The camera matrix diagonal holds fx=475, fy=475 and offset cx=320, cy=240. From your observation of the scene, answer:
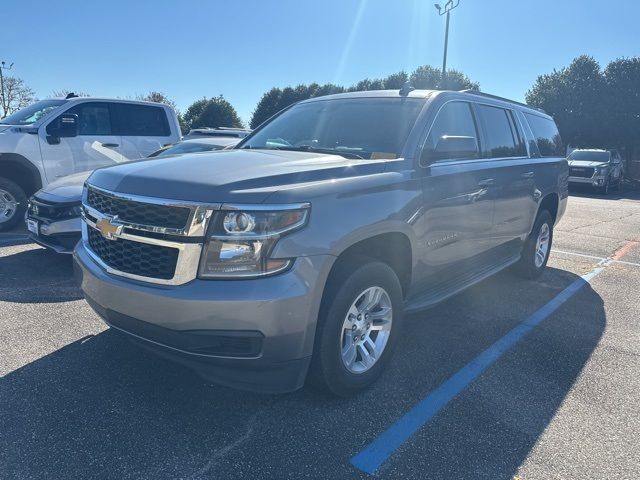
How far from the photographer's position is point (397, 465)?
2434 mm

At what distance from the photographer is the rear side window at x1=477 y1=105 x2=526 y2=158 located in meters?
4.51

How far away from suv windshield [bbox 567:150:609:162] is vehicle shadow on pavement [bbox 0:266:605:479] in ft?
67.3

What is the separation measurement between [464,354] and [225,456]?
2094 mm

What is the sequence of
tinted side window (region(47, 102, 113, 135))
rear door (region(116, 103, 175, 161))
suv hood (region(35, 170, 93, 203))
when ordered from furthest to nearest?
1. rear door (region(116, 103, 175, 161))
2. tinted side window (region(47, 102, 113, 135))
3. suv hood (region(35, 170, 93, 203))

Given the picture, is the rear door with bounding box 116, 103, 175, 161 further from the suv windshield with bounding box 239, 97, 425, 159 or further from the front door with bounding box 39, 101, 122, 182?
the suv windshield with bounding box 239, 97, 425, 159

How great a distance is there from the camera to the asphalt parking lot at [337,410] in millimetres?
2422

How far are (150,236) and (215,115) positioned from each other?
49.7m

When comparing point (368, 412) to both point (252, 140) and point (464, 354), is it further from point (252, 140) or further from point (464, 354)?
point (252, 140)


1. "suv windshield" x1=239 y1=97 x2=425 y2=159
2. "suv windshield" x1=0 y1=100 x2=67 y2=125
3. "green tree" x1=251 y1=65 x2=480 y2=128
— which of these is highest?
"green tree" x1=251 y1=65 x2=480 y2=128

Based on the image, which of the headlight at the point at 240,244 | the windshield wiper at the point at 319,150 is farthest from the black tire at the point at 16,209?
the headlight at the point at 240,244

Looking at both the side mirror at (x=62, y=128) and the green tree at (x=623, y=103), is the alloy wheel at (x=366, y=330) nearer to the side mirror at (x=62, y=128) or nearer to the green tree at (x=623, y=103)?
the side mirror at (x=62, y=128)

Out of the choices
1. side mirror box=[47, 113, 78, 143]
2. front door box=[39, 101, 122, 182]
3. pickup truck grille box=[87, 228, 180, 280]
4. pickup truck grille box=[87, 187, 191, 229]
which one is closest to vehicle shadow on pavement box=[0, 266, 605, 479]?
pickup truck grille box=[87, 228, 180, 280]

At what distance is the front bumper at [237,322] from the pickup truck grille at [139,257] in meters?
0.07

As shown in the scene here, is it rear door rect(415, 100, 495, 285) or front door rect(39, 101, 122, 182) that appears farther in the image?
→ front door rect(39, 101, 122, 182)
